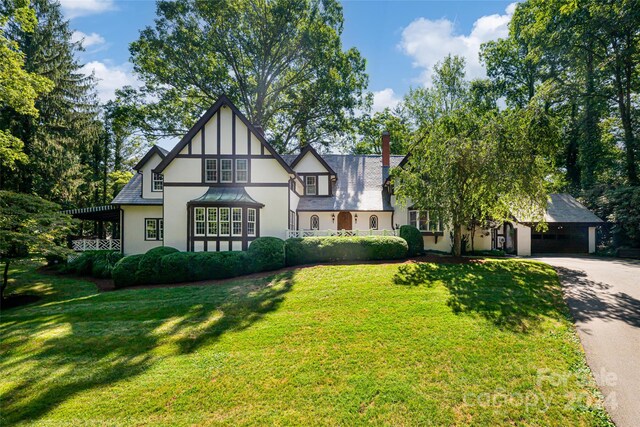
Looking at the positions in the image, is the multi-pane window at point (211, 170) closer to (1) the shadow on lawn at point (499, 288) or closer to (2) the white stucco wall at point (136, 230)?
(2) the white stucco wall at point (136, 230)

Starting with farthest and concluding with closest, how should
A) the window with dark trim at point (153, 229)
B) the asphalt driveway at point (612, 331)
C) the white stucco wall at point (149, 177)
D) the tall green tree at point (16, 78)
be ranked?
the white stucco wall at point (149, 177)
the window with dark trim at point (153, 229)
the tall green tree at point (16, 78)
the asphalt driveway at point (612, 331)

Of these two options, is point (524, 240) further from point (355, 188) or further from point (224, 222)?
point (224, 222)

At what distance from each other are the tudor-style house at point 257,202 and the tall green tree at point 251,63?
7.15 m

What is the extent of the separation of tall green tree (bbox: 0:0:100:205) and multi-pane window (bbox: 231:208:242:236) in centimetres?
2144

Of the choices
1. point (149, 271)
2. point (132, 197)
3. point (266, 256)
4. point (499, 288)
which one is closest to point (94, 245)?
point (132, 197)

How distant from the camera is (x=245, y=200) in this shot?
55.0ft

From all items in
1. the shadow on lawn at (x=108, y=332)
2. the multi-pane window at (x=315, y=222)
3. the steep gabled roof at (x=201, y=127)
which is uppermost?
the steep gabled roof at (x=201, y=127)

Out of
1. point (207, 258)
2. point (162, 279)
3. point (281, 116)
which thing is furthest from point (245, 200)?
point (281, 116)

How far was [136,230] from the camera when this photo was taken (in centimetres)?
2003

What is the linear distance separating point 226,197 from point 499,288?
14023 mm

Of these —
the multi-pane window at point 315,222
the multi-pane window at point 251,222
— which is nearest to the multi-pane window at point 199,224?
the multi-pane window at point 251,222

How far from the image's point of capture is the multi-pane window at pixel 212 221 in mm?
16953

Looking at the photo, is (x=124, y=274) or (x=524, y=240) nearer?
(x=124, y=274)

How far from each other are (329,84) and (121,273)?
22.0 meters
